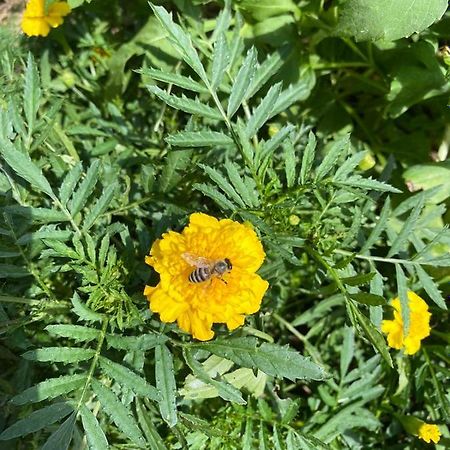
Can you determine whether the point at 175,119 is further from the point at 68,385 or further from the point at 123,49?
the point at 68,385

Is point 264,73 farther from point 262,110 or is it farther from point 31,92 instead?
point 31,92

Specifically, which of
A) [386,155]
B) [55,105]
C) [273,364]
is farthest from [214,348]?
[386,155]

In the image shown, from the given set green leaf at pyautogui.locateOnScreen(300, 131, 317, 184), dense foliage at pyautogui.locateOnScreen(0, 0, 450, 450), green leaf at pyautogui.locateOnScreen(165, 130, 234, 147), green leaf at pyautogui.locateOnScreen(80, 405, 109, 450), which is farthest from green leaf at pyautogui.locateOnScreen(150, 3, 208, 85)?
green leaf at pyautogui.locateOnScreen(80, 405, 109, 450)

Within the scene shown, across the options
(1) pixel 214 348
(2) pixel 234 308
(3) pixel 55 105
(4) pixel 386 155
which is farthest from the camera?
(4) pixel 386 155

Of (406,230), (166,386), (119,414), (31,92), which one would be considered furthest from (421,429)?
(31,92)

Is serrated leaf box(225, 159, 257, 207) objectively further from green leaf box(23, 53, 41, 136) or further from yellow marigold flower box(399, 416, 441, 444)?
yellow marigold flower box(399, 416, 441, 444)

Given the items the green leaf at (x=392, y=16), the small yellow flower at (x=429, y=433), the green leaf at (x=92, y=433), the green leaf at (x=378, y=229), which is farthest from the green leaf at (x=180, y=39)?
the small yellow flower at (x=429, y=433)
